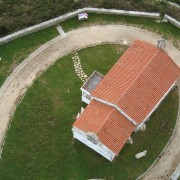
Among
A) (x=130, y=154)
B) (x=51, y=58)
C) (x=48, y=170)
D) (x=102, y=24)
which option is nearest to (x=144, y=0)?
(x=102, y=24)

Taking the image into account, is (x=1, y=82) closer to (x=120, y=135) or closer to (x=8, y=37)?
(x=8, y=37)

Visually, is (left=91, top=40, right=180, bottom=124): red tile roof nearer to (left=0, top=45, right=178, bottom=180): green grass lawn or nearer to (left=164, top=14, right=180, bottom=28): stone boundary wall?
(left=0, top=45, right=178, bottom=180): green grass lawn

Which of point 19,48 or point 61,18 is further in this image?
point 61,18

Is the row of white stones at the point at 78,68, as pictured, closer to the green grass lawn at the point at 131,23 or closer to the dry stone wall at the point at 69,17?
the green grass lawn at the point at 131,23

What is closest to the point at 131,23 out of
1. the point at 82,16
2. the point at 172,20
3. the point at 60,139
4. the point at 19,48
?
the point at 172,20

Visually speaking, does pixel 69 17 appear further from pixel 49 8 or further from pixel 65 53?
pixel 65 53

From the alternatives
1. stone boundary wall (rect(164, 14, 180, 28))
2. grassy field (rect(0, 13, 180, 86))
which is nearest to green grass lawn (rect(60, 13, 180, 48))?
grassy field (rect(0, 13, 180, 86))

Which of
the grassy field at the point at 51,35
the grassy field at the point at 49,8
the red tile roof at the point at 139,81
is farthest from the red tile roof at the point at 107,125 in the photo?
the grassy field at the point at 49,8
